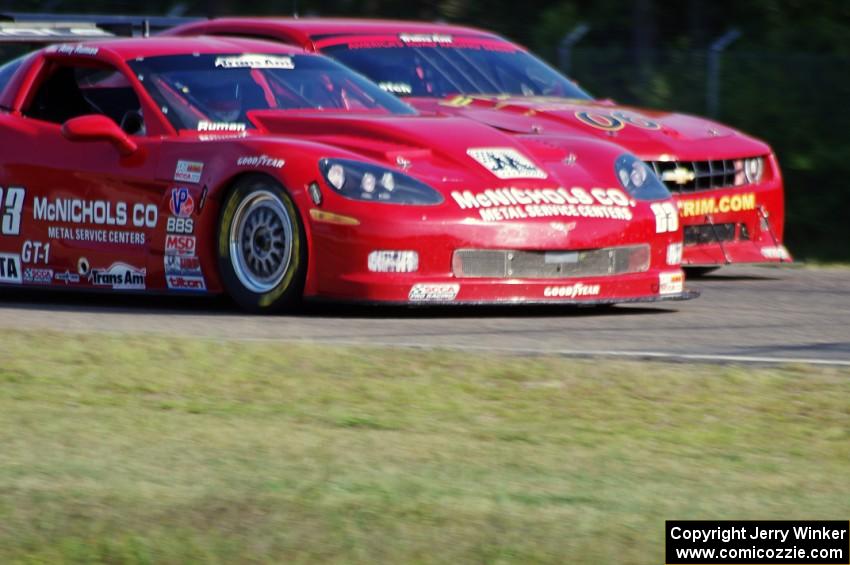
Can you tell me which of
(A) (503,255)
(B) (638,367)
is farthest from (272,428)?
(A) (503,255)

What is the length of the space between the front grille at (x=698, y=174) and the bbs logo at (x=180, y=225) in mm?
2802

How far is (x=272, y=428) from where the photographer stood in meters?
5.41

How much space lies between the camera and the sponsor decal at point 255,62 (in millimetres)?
8883

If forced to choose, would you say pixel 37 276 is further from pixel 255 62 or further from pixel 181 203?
pixel 255 62

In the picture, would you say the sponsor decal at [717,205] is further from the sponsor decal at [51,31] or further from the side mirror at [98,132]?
the sponsor decal at [51,31]

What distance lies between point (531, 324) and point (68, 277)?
7.82ft

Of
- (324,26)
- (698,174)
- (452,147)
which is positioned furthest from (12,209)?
(698,174)

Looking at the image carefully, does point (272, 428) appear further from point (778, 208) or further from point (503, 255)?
point (778, 208)

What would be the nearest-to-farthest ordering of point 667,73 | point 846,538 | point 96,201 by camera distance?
point 846,538, point 96,201, point 667,73

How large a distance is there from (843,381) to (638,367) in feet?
2.37

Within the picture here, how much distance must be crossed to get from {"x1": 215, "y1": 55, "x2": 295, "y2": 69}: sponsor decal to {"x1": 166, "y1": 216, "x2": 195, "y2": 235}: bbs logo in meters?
1.07

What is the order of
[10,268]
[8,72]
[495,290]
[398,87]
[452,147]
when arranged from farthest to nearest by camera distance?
[398,87] → [8,72] → [10,268] → [452,147] → [495,290]

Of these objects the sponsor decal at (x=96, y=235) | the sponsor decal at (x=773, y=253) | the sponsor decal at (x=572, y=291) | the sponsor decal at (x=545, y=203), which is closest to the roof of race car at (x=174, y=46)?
the sponsor decal at (x=96, y=235)

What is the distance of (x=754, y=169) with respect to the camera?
33.5 feet
